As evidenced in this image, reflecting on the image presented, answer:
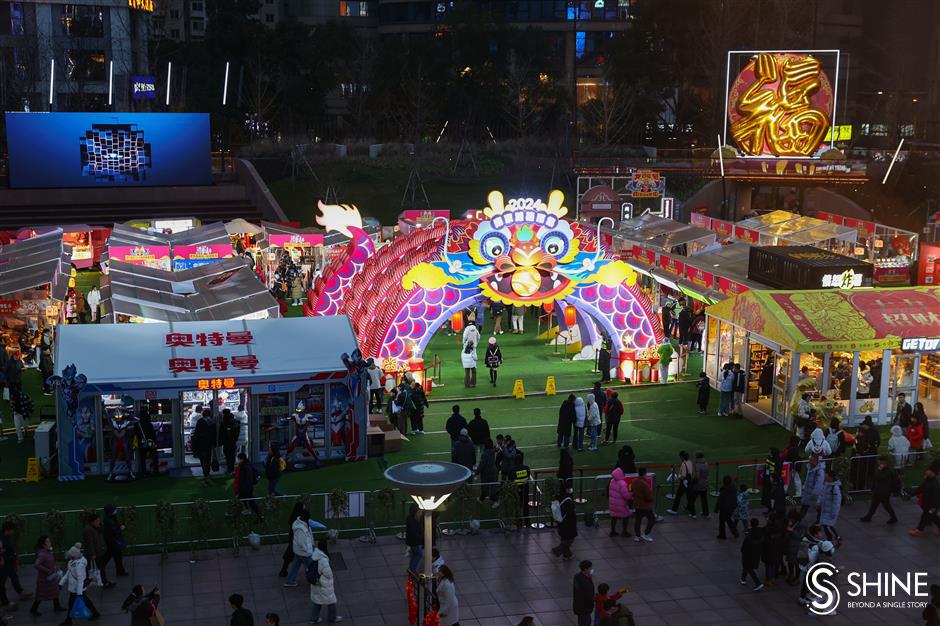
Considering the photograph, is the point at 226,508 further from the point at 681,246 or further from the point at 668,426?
the point at 681,246

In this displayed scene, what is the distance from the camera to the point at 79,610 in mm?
13805

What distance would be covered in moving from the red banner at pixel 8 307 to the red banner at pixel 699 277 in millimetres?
18033

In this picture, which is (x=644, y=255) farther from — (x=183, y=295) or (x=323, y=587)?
(x=323, y=587)

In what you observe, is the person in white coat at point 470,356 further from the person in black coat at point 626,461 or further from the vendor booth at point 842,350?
the person in black coat at point 626,461

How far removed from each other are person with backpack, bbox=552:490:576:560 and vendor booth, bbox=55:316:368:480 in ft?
18.9

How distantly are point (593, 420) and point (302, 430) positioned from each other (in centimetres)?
557

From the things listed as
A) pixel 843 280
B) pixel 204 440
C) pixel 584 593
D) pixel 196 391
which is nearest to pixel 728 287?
pixel 843 280

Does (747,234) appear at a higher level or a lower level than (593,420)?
higher

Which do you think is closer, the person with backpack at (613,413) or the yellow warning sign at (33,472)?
the yellow warning sign at (33,472)

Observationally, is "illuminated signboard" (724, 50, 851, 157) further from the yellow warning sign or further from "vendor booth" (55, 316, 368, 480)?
the yellow warning sign

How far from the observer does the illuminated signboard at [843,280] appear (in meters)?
25.5

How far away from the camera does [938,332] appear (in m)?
23.5

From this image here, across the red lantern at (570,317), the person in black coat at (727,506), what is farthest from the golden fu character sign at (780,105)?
the person in black coat at (727,506)

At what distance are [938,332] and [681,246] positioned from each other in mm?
13457
